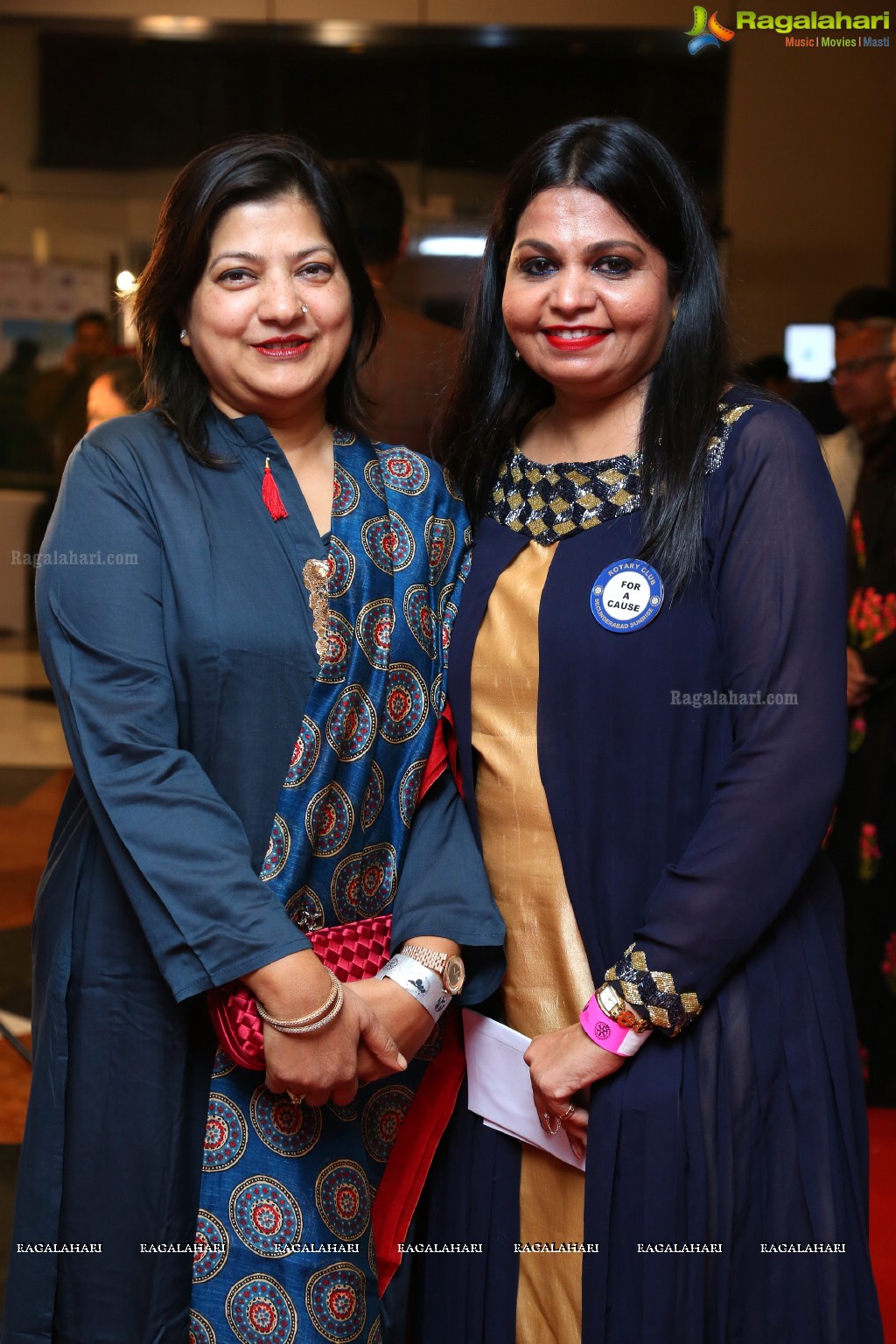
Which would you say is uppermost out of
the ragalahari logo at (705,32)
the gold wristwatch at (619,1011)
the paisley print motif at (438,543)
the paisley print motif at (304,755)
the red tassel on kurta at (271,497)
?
the ragalahari logo at (705,32)

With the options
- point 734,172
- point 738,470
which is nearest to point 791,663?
point 738,470

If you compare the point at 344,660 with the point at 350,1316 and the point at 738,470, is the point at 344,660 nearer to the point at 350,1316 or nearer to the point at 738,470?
the point at 738,470

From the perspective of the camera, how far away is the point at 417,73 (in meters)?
5.50

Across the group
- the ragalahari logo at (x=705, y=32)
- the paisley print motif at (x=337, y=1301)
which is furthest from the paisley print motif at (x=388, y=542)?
the ragalahari logo at (x=705, y=32)

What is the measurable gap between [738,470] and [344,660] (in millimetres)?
488

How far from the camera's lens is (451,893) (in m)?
1.57

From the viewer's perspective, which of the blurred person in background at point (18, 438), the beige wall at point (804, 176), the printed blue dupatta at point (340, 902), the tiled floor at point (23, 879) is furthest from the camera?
the blurred person in background at point (18, 438)

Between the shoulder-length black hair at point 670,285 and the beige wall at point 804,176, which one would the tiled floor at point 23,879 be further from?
the beige wall at point 804,176

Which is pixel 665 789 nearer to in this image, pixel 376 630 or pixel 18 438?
pixel 376 630

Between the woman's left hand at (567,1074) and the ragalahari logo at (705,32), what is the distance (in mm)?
4339

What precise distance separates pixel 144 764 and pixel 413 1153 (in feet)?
2.04

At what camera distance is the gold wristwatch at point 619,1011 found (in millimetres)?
1471

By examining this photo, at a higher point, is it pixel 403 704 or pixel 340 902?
pixel 403 704

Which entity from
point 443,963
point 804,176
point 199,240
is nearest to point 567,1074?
point 443,963
